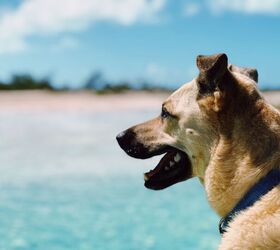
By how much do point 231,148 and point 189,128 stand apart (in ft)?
1.49

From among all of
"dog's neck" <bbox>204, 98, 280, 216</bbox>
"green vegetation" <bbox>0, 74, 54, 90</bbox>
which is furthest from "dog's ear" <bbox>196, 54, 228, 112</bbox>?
"green vegetation" <bbox>0, 74, 54, 90</bbox>

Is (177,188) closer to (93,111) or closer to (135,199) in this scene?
(135,199)

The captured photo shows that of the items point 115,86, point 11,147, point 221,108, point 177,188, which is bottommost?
point 115,86

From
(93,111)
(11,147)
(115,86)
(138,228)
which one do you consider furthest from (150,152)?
(115,86)

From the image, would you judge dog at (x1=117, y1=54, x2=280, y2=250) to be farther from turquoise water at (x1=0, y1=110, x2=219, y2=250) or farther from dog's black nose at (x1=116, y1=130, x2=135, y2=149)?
turquoise water at (x1=0, y1=110, x2=219, y2=250)

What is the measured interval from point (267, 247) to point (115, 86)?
112 feet

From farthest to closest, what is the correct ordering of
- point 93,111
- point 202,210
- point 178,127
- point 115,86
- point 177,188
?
point 115,86 < point 93,111 < point 177,188 < point 202,210 < point 178,127

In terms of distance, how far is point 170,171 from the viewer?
4043 millimetres

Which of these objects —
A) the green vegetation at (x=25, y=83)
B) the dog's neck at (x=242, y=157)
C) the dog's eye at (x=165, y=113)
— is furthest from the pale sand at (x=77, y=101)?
the dog's neck at (x=242, y=157)

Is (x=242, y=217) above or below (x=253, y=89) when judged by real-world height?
below

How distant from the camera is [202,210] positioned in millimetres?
9297

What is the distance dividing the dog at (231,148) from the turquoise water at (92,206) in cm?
407

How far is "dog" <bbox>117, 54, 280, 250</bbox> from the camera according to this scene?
126 inches

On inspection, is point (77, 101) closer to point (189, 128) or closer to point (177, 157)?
point (177, 157)
